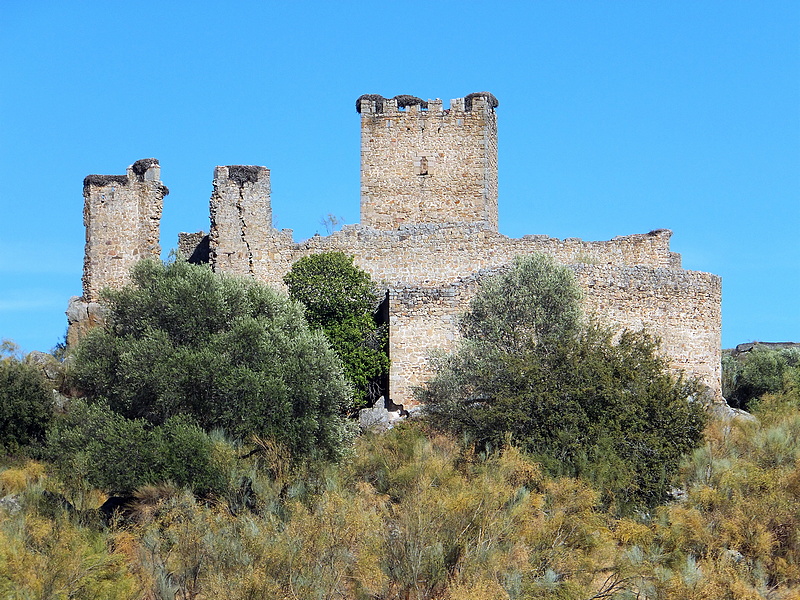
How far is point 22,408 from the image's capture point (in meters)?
30.8

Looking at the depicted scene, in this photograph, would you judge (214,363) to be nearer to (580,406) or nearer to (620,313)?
(580,406)

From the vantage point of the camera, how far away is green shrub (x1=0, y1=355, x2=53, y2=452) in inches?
1211

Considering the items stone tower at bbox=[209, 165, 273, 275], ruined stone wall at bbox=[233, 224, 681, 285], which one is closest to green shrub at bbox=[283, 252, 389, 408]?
ruined stone wall at bbox=[233, 224, 681, 285]

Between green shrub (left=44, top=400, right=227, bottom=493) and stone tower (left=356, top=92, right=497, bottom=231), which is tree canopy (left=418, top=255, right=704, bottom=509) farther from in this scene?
stone tower (left=356, top=92, right=497, bottom=231)

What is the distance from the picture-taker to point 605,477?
2486 centimetres

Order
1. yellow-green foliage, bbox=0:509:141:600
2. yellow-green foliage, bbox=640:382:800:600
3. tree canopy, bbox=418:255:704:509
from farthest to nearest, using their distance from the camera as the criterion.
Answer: tree canopy, bbox=418:255:704:509, yellow-green foliage, bbox=640:382:800:600, yellow-green foliage, bbox=0:509:141:600

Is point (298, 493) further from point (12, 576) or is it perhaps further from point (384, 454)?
point (12, 576)

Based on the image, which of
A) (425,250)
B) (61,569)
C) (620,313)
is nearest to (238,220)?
(425,250)

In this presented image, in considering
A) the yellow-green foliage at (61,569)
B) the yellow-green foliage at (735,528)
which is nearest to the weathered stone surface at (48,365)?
the yellow-green foliage at (61,569)

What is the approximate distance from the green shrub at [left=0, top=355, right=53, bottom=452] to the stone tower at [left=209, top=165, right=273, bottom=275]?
20.5 feet

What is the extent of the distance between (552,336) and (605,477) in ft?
16.3

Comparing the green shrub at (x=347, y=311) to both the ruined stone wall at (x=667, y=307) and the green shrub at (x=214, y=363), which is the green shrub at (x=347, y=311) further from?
the ruined stone wall at (x=667, y=307)

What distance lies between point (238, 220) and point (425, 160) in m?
6.60

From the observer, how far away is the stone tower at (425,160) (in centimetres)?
4000
